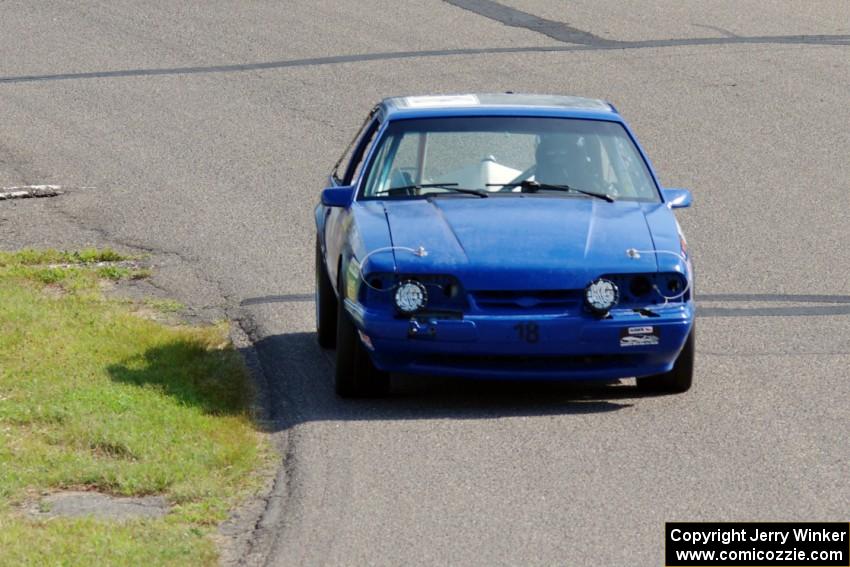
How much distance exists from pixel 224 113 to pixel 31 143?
2193 mm

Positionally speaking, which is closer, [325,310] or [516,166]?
[516,166]

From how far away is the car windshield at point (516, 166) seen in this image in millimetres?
9734

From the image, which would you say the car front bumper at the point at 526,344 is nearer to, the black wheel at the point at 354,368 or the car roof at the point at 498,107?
the black wheel at the point at 354,368

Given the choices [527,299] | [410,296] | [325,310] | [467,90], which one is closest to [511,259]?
[527,299]

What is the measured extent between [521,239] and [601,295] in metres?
0.54

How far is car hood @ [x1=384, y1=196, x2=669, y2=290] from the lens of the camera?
855 cm

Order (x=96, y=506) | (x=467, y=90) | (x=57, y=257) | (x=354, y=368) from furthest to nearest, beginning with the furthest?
(x=467, y=90) → (x=57, y=257) → (x=354, y=368) → (x=96, y=506)

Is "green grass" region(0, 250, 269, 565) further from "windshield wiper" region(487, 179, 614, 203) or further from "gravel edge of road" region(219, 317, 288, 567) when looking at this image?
"windshield wiper" region(487, 179, 614, 203)

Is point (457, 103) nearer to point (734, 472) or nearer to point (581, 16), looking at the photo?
point (734, 472)

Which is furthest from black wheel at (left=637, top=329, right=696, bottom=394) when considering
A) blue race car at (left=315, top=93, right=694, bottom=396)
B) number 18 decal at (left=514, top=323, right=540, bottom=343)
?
number 18 decal at (left=514, top=323, right=540, bottom=343)

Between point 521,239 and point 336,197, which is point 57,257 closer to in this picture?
point 336,197

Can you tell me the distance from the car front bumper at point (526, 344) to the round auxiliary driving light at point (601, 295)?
0.19 feet

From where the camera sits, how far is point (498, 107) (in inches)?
396

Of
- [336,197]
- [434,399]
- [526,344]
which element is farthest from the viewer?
[336,197]
